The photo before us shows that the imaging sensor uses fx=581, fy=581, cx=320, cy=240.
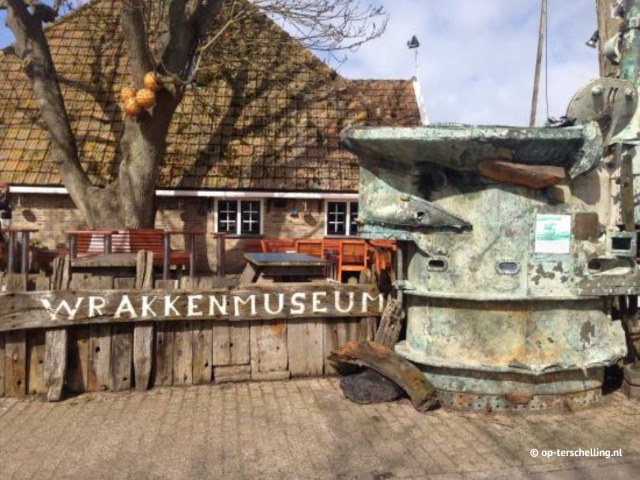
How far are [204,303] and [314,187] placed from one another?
8080 mm

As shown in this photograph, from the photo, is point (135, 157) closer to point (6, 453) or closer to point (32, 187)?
point (32, 187)

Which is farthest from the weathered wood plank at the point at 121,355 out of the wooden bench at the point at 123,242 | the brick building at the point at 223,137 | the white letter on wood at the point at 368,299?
the brick building at the point at 223,137

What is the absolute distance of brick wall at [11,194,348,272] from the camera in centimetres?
1345

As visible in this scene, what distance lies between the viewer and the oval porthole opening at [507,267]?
198 inches

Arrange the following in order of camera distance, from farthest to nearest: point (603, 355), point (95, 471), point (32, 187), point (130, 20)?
point (32, 187) < point (130, 20) < point (603, 355) < point (95, 471)

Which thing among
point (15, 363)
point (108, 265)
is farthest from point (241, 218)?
point (15, 363)

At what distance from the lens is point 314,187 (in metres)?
13.5

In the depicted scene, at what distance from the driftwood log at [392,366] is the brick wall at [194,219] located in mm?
8248

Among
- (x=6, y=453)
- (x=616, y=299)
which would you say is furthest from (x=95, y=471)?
(x=616, y=299)

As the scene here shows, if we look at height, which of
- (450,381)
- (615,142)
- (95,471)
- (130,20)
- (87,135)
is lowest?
(95,471)

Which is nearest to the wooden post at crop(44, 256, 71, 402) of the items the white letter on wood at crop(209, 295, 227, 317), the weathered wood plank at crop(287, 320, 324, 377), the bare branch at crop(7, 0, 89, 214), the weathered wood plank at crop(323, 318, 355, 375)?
the white letter on wood at crop(209, 295, 227, 317)

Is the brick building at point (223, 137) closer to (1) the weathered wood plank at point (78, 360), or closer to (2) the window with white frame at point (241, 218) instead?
(2) the window with white frame at point (241, 218)

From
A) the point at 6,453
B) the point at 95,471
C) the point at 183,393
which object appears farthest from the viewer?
the point at 183,393

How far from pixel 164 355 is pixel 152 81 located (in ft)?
19.3
